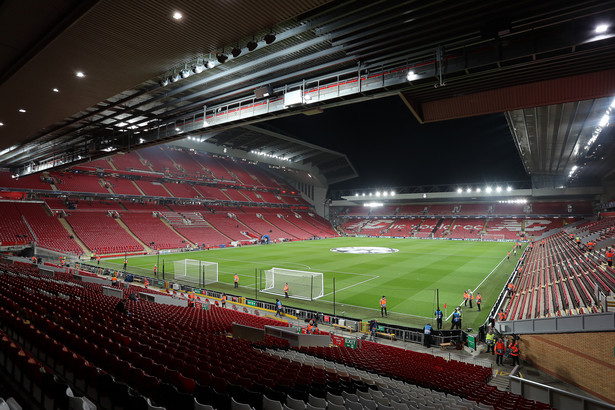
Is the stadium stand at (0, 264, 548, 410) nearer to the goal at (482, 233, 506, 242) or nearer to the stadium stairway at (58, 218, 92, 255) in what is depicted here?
the stadium stairway at (58, 218, 92, 255)

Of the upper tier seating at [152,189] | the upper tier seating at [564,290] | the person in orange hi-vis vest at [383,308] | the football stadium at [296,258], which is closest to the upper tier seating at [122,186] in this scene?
the upper tier seating at [152,189]

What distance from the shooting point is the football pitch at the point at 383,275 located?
19078 millimetres

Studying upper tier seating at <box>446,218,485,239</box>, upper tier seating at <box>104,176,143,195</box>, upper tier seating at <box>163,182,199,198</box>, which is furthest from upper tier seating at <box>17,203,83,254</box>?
upper tier seating at <box>446,218,485,239</box>

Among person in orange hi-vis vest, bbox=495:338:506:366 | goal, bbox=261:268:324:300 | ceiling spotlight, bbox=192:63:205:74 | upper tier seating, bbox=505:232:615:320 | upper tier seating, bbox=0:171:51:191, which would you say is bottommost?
person in orange hi-vis vest, bbox=495:338:506:366

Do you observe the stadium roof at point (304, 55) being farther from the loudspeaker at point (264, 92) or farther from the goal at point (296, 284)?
the goal at point (296, 284)

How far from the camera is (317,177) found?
242 ft

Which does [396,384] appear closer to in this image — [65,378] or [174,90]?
[65,378]

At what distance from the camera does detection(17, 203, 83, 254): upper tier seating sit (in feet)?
115

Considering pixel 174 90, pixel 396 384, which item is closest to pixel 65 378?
pixel 396 384

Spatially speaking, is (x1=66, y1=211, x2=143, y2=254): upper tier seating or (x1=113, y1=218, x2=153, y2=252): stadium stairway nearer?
(x1=66, y1=211, x2=143, y2=254): upper tier seating

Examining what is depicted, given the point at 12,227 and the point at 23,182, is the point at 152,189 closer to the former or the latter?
the point at 23,182

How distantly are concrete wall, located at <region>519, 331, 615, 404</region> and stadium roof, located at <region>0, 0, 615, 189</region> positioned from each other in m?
7.59

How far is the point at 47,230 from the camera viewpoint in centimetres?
3722

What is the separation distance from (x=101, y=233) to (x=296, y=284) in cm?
3099
